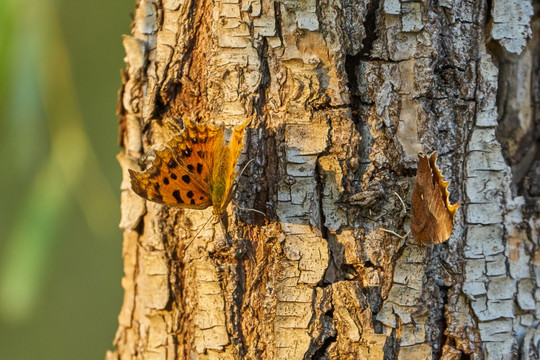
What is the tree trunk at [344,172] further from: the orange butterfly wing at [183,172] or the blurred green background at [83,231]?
the blurred green background at [83,231]

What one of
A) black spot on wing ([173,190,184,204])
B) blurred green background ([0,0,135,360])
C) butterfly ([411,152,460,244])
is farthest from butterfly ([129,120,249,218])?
blurred green background ([0,0,135,360])

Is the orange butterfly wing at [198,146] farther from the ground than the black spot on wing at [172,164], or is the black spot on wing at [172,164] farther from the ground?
the orange butterfly wing at [198,146]

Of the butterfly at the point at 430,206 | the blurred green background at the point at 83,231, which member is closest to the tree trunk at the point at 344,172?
the butterfly at the point at 430,206

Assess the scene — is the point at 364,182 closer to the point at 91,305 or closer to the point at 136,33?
the point at 136,33

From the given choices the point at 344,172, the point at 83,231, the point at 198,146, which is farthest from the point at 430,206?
the point at 83,231

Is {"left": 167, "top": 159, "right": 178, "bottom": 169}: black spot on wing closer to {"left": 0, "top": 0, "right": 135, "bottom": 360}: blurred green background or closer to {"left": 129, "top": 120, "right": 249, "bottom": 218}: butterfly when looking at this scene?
{"left": 129, "top": 120, "right": 249, "bottom": 218}: butterfly

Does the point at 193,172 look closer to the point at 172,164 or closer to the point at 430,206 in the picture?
the point at 172,164

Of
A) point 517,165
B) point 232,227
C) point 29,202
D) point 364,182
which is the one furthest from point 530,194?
point 29,202
